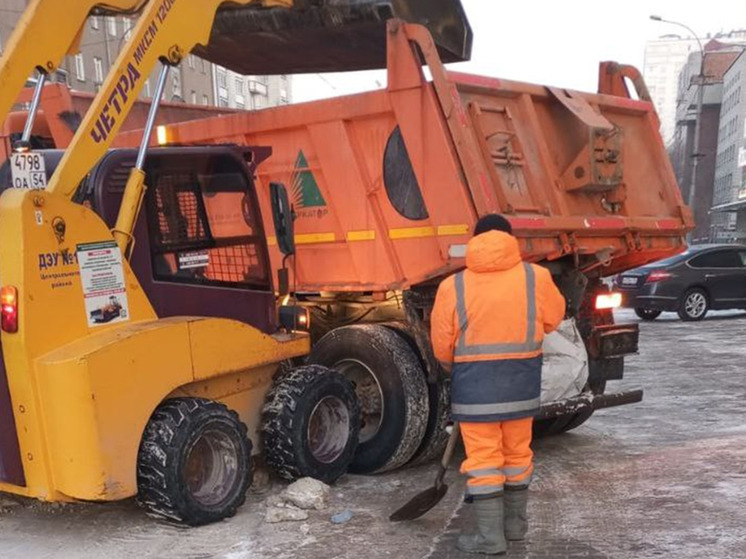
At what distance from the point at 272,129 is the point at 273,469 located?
2528 mm

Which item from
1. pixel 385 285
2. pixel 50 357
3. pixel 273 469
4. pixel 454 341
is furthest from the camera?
pixel 385 285

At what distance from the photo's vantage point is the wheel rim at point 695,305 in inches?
602

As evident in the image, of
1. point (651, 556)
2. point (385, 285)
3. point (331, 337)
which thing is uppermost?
point (385, 285)

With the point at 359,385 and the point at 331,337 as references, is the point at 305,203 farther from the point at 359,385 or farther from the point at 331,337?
the point at 359,385

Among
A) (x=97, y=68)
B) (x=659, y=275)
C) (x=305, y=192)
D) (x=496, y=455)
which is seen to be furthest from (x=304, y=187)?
(x=97, y=68)

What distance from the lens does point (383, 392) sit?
221 inches

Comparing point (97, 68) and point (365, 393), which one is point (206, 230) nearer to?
point (365, 393)

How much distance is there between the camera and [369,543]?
4.35 meters

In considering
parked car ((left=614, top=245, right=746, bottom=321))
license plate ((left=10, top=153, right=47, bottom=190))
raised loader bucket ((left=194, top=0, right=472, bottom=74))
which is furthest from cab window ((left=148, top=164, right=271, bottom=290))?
parked car ((left=614, top=245, right=746, bottom=321))

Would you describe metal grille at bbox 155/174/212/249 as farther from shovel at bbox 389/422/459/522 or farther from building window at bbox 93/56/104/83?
building window at bbox 93/56/104/83

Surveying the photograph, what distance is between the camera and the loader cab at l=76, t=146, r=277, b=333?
14.7 feet

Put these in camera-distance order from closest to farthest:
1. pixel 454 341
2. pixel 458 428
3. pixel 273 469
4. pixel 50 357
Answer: pixel 50 357, pixel 454 341, pixel 458 428, pixel 273 469

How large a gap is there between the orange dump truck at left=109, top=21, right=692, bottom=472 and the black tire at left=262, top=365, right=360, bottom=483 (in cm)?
34

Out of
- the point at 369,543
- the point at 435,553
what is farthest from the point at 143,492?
the point at 435,553
